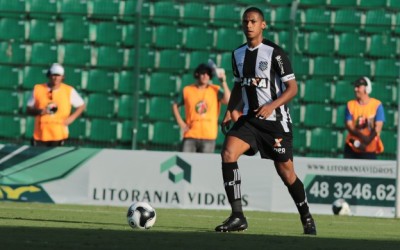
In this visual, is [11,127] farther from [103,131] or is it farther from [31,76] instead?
[103,131]

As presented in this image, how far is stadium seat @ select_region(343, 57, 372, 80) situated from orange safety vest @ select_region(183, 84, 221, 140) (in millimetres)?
3279

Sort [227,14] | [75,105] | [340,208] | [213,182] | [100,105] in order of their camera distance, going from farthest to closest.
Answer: [227,14], [100,105], [75,105], [213,182], [340,208]

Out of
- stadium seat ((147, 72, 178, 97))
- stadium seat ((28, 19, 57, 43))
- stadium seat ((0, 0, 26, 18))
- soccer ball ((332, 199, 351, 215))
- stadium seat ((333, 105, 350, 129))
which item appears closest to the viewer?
soccer ball ((332, 199, 351, 215))

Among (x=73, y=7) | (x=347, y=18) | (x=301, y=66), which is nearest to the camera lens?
(x=301, y=66)

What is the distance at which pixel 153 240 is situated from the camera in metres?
9.27

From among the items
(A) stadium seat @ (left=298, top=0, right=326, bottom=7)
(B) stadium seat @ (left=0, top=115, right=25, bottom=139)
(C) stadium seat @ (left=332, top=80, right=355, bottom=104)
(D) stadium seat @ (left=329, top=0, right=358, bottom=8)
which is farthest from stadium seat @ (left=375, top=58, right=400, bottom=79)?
(B) stadium seat @ (left=0, top=115, right=25, bottom=139)

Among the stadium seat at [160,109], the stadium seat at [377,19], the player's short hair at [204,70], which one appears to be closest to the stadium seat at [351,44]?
the stadium seat at [377,19]

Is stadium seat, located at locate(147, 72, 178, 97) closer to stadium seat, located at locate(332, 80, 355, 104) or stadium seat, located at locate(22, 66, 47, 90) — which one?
stadium seat, located at locate(22, 66, 47, 90)

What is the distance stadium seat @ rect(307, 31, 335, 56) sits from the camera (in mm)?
20500

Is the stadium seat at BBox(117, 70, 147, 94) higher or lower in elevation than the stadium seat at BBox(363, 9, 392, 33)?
lower

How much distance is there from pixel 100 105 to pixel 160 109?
1143 millimetres

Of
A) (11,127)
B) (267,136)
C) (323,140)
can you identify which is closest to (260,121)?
(267,136)

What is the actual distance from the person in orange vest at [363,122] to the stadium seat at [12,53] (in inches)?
278

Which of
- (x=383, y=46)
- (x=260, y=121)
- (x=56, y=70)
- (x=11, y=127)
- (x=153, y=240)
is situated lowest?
(x=11, y=127)
